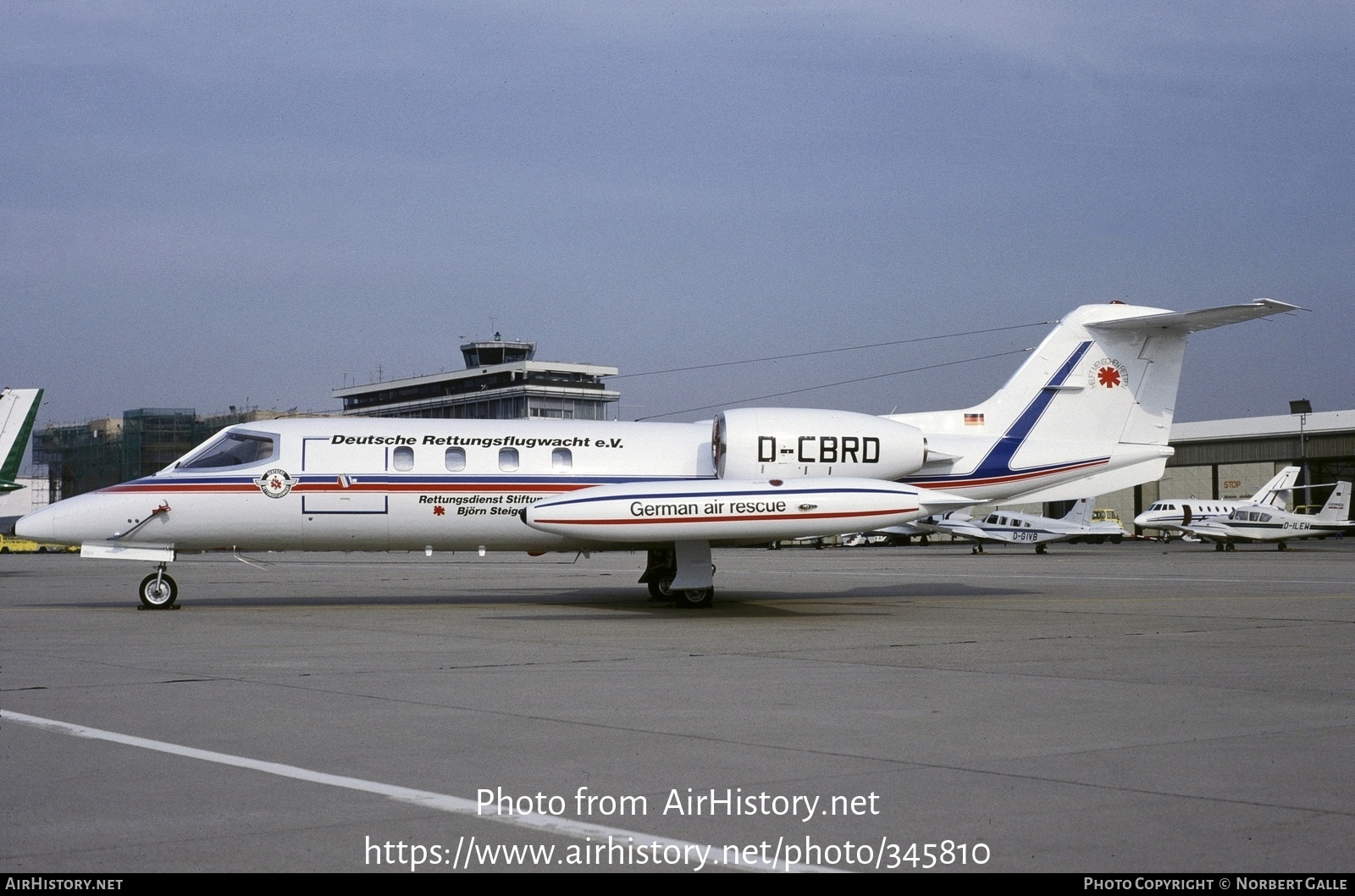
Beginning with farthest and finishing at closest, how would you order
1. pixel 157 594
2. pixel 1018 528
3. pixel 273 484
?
1. pixel 1018 528
2. pixel 157 594
3. pixel 273 484

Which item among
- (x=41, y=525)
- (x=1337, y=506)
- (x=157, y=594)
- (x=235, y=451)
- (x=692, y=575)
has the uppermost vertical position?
(x=235, y=451)

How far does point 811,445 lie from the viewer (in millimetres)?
18812

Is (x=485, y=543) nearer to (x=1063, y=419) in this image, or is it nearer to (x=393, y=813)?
(x=1063, y=419)

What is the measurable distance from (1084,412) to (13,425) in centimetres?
2732

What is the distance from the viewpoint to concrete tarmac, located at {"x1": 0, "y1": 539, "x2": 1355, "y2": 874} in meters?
5.06

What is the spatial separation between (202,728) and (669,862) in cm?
420

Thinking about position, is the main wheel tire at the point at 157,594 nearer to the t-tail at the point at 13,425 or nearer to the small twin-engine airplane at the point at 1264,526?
the t-tail at the point at 13,425

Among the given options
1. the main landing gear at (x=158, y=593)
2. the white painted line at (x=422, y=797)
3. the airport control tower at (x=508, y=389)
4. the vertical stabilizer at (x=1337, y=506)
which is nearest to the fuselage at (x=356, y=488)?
the main landing gear at (x=158, y=593)

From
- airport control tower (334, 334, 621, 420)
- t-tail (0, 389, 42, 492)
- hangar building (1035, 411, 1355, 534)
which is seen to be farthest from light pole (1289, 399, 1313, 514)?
t-tail (0, 389, 42, 492)

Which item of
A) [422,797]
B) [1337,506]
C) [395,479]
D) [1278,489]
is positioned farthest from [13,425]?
[1337,506]

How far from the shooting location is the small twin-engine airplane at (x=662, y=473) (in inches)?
672

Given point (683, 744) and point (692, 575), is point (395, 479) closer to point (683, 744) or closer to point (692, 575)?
point (692, 575)

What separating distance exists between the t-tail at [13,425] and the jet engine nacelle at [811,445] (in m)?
22.5

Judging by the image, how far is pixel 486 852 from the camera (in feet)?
16.3
